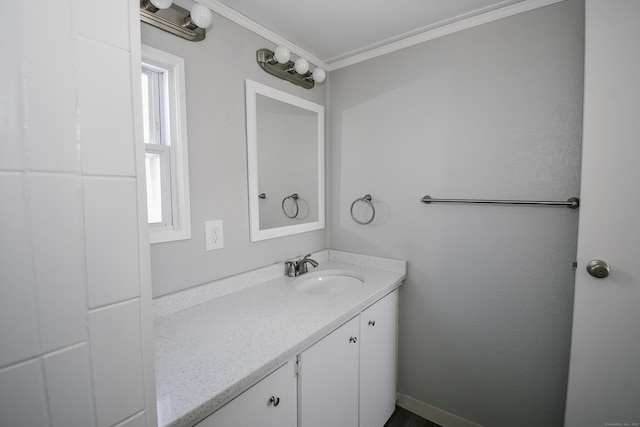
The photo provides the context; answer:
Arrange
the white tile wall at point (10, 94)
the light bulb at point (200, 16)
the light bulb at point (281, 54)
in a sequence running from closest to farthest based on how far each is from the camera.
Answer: the white tile wall at point (10, 94) → the light bulb at point (200, 16) → the light bulb at point (281, 54)

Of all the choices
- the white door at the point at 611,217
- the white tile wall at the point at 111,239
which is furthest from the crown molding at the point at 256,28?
the white door at the point at 611,217

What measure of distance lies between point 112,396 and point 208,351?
19.5 inches

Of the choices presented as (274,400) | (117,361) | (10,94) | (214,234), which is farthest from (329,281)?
(10,94)

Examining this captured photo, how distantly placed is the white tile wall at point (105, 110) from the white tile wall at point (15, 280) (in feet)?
0.30

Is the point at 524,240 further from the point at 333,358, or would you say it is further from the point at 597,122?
the point at 333,358

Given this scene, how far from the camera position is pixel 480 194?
1536mm

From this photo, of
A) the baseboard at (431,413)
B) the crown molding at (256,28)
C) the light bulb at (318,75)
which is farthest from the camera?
the light bulb at (318,75)

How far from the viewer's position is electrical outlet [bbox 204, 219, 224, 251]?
4.50ft

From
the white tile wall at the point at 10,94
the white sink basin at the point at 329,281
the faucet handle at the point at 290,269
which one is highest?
the white tile wall at the point at 10,94

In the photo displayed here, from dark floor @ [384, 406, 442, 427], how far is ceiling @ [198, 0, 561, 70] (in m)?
2.25

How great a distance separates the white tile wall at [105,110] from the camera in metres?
0.44

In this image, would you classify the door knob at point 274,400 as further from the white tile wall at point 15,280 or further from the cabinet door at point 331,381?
the white tile wall at point 15,280

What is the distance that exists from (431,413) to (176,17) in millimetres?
2448

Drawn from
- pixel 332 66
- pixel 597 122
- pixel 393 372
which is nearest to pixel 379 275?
pixel 393 372
